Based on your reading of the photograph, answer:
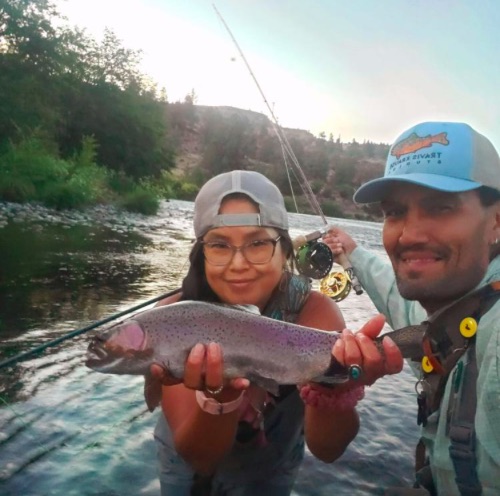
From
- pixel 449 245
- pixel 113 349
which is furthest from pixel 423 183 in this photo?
pixel 113 349

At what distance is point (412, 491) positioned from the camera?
2.16 m

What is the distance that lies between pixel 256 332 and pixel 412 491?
889 millimetres

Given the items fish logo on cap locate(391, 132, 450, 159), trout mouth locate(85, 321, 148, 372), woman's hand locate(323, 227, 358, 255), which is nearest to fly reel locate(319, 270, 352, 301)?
woman's hand locate(323, 227, 358, 255)

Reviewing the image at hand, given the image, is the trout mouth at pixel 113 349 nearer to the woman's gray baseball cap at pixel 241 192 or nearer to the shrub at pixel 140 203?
the woman's gray baseball cap at pixel 241 192

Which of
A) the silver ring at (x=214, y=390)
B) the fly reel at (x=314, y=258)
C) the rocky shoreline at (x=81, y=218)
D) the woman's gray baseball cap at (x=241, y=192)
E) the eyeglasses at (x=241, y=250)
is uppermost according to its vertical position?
the woman's gray baseball cap at (x=241, y=192)

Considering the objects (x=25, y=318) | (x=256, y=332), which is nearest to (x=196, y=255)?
(x=256, y=332)

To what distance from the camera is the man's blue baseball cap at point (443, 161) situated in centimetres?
231

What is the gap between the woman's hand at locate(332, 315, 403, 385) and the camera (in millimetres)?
2238

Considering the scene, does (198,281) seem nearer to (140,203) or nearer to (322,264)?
(322,264)

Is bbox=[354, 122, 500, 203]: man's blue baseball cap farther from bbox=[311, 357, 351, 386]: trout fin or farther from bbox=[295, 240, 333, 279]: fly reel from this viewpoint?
bbox=[295, 240, 333, 279]: fly reel

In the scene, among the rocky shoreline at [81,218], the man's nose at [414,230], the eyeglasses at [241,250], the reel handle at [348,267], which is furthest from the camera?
the rocky shoreline at [81,218]

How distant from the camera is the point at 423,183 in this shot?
7.48 ft

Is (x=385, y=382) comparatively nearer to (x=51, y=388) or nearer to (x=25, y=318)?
(x=51, y=388)

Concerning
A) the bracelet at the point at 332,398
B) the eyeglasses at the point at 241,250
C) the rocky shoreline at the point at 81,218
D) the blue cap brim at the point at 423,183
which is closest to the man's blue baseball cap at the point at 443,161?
the blue cap brim at the point at 423,183
